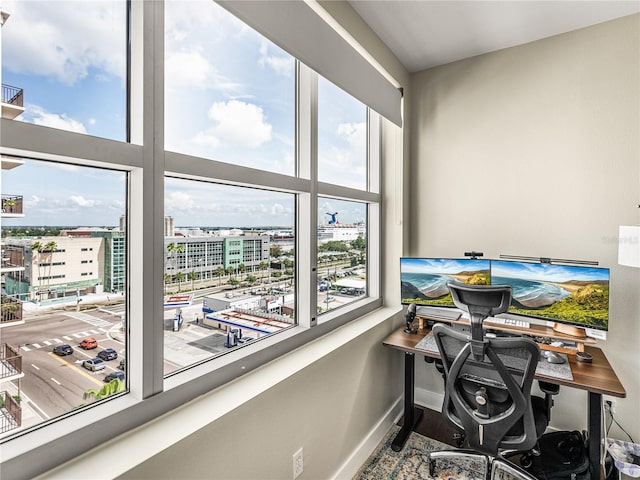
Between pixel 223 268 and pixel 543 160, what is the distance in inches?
87.2

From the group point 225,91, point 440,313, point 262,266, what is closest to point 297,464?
point 262,266

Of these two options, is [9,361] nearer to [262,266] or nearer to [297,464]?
[262,266]

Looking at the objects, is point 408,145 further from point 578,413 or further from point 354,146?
point 578,413

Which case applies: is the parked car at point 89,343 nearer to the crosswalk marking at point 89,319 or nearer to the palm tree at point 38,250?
the crosswalk marking at point 89,319

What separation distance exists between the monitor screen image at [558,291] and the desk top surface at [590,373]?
0.21m

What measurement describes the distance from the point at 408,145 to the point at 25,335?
256cm

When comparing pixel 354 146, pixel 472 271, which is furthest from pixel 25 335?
pixel 472 271

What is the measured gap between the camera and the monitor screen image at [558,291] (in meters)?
1.81

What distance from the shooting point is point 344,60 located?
1692 millimetres

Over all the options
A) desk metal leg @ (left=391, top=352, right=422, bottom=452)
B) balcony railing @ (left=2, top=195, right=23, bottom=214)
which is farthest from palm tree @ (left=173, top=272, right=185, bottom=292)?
desk metal leg @ (left=391, top=352, right=422, bottom=452)

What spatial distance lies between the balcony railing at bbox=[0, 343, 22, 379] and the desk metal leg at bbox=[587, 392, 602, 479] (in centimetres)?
232

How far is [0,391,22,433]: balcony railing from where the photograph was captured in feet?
2.64

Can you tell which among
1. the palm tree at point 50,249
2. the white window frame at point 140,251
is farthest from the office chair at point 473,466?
the palm tree at point 50,249

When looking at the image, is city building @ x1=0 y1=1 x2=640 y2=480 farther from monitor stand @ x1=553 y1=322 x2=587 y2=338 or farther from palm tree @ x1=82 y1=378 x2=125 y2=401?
monitor stand @ x1=553 y1=322 x2=587 y2=338
